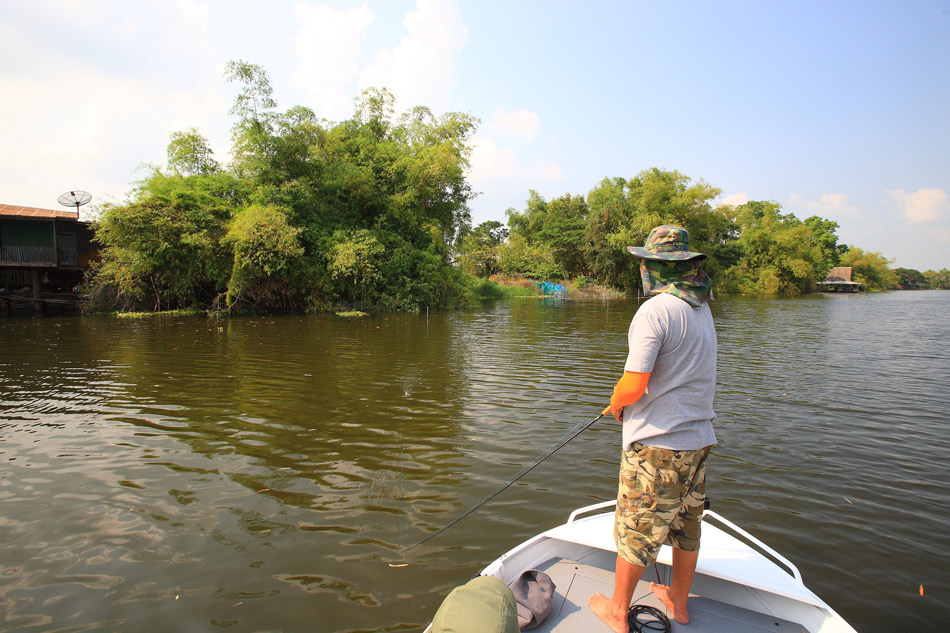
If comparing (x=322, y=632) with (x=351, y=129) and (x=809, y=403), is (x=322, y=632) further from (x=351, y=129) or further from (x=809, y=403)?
(x=351, y=129)

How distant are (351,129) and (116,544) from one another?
96.0 ft

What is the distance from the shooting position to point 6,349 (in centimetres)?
1129

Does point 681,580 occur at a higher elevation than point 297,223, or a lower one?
lower

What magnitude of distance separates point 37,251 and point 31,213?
1.69 metres

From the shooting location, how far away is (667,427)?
2.12 m

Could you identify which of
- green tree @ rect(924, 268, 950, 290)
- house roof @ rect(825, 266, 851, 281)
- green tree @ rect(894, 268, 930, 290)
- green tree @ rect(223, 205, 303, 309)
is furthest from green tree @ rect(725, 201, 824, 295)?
green tree @ rect(924, 268, 950, 290)

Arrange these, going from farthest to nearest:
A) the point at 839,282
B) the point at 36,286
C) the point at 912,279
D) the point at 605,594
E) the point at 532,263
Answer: the point at 912,279, the point at 839,282, the point at 532,263, the point at 36,286, the point at 605,594

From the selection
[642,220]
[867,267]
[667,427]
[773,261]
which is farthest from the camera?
[867,267]

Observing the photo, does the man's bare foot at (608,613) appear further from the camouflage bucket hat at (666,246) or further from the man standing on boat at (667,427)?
the camouflage bucket hat at (666,246)

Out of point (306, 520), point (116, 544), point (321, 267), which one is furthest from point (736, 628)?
point (321, 267)

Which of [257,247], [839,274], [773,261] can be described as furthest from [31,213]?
[839,274]

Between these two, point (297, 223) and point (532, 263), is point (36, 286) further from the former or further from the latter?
point (532, 263)

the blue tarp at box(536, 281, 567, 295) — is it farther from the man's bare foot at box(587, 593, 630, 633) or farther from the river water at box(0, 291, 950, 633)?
the man's bare foot at box(587, 593, 630, 633)

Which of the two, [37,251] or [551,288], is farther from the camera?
[551,288]
